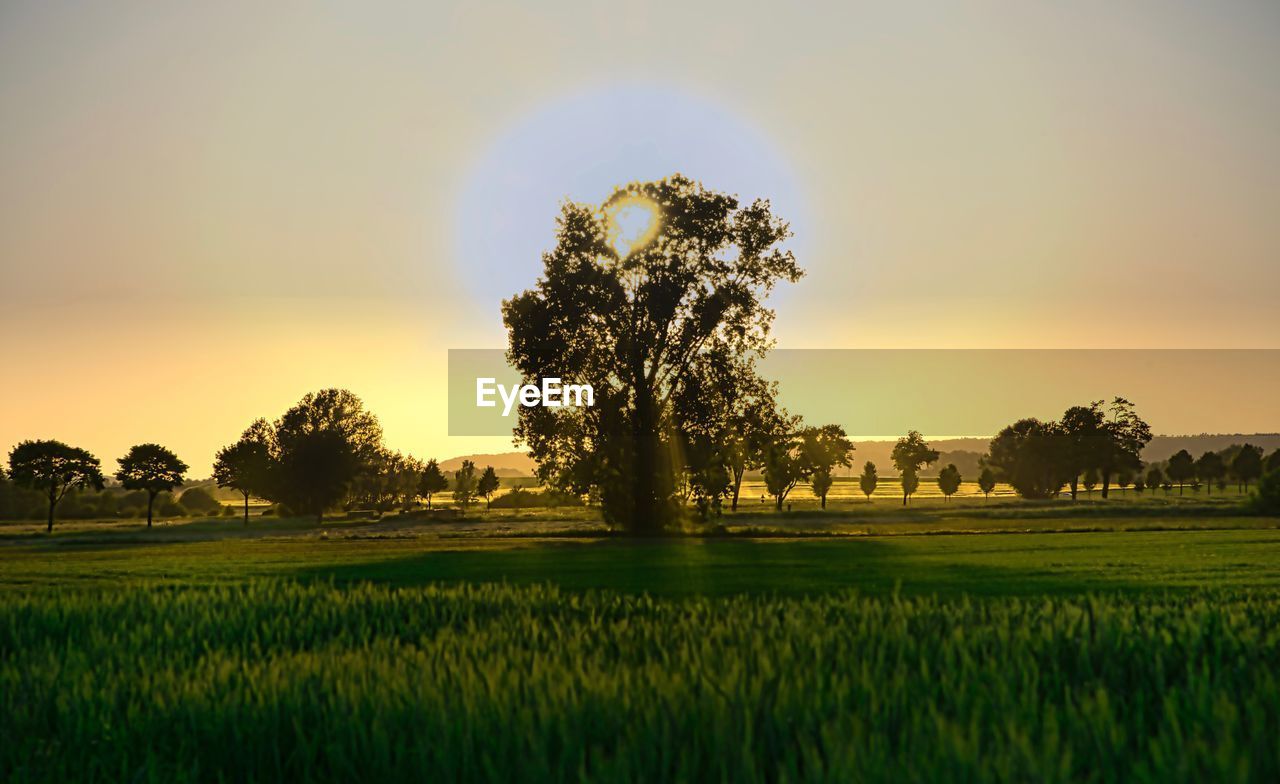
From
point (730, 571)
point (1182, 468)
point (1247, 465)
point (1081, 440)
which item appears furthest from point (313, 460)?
point (1182, 468)

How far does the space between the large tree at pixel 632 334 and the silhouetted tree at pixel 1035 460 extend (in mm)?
116688

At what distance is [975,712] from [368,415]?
140m

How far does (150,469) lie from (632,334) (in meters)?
69.5

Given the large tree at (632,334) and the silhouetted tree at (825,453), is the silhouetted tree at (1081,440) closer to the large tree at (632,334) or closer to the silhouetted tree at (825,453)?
the silhouetted tree at (825,453)

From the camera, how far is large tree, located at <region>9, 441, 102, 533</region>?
91.4m

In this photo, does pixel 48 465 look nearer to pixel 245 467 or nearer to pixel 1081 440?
pixel 245 467

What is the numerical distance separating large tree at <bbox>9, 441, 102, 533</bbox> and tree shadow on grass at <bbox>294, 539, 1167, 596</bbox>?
67.3 m

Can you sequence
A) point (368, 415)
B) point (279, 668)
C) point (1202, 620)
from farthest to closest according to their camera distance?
point (368, 415) < point (1202, 620) < point (279, 668)

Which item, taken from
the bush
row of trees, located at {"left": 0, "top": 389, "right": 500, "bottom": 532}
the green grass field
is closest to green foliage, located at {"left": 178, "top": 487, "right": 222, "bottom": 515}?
row of trees, located at {"left": 0, "top": 389, "right": 500, "bottom": 532}

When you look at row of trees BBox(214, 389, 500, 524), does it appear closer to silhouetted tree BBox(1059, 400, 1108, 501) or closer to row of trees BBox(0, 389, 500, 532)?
row of trees BBox(0, 389, 500, 532)

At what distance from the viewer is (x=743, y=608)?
434 inches

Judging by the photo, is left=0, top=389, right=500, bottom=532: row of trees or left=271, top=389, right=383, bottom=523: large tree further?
left=271, top=389, right=383, bottom=523: large tree

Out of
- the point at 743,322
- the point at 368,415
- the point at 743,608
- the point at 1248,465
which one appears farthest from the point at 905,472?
the point at 743,608

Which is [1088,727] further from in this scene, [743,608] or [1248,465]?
[1248,465]
